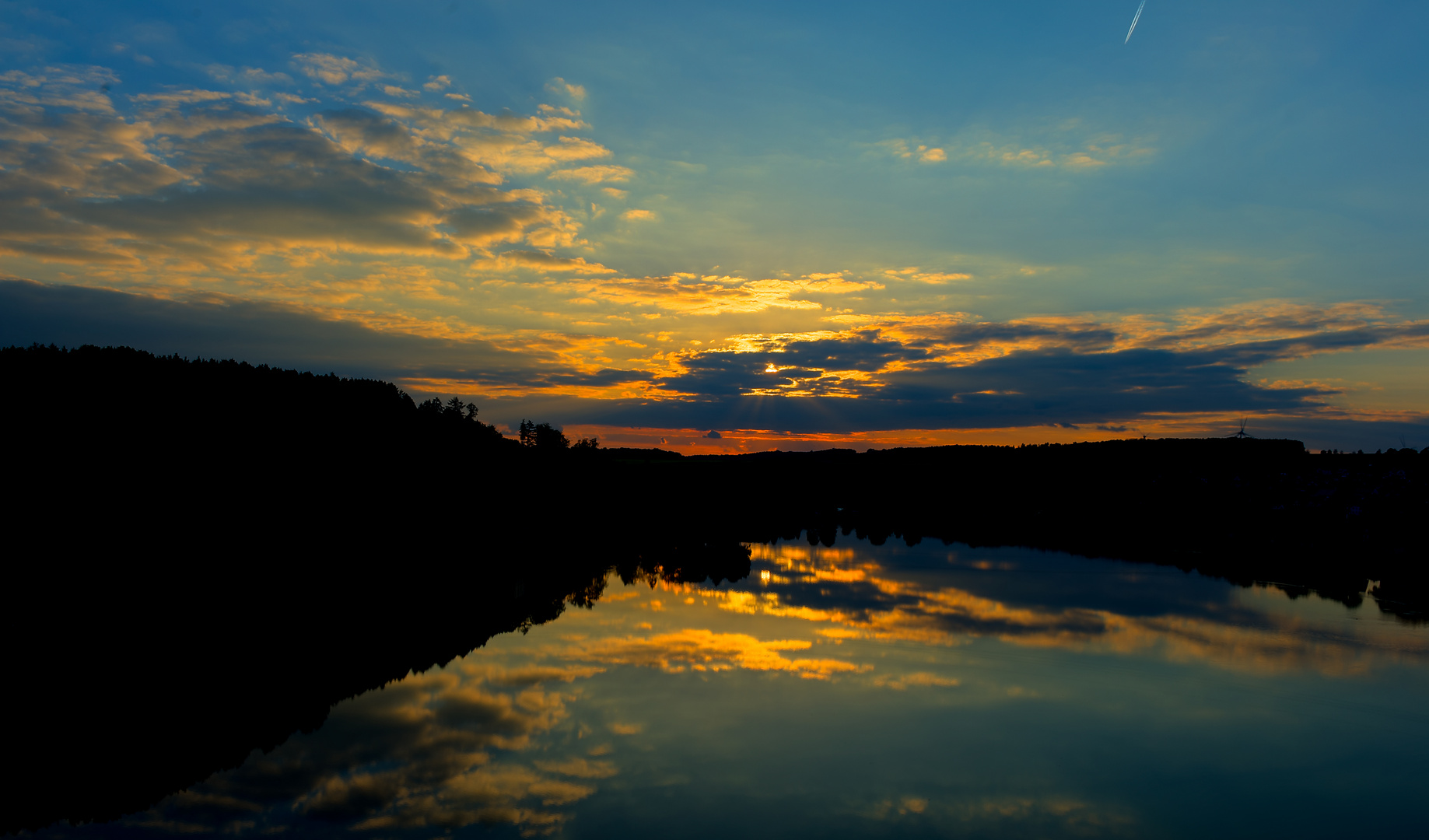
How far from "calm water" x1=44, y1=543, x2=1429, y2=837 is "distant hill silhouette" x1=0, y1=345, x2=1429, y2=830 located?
349 cm

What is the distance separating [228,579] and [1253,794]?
44.0 m

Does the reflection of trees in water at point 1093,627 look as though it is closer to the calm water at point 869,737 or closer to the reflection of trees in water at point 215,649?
the calm water at point 869,737

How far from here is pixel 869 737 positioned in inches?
737

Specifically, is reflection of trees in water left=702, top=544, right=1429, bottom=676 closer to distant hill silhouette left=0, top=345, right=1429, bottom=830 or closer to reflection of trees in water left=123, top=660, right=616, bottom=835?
distant hill silhouette left=0, top=345, right=1429, bottom=830

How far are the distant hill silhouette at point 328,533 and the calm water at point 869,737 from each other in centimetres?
349

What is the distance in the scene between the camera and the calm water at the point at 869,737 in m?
14.5

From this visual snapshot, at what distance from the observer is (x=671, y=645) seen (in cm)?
2883

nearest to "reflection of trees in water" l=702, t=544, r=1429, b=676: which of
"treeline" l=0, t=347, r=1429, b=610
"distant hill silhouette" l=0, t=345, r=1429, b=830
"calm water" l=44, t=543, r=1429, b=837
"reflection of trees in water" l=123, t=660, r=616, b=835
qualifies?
"calm water" l=44, t=543, r=1429, b=837

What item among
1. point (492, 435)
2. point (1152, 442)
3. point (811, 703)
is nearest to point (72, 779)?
point (811, 703)

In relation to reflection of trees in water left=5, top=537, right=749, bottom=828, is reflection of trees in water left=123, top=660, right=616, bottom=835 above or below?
above

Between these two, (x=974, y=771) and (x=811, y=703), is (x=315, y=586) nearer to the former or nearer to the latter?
(x=811, y=703)

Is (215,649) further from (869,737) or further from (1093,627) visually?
(1093,627)

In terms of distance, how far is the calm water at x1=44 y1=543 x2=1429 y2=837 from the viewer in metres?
14.5

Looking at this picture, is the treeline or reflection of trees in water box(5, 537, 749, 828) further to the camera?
the treeline
